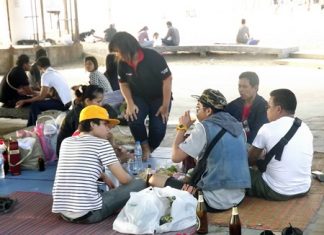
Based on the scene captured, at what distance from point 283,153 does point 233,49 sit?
16.7 metres

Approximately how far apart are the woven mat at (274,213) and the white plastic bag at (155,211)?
1.10 ft

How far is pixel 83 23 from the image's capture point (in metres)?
30.8

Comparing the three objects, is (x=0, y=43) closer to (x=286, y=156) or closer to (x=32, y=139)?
(x=32, y=139)

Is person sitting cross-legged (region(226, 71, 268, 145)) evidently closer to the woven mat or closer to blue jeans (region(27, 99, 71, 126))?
the woven mat

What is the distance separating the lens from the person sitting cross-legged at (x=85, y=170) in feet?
14.9

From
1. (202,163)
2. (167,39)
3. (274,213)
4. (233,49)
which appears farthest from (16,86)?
(167,39)

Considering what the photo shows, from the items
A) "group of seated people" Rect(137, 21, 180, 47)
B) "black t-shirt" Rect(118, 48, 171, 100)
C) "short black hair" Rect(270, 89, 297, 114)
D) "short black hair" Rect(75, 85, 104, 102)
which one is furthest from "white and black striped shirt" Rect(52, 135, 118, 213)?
"group of seated people" Rect(137, 21, 180, 47)

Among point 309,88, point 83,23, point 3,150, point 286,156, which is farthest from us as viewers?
point 83,23

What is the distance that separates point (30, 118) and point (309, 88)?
712cm

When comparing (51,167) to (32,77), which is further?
(32,77)

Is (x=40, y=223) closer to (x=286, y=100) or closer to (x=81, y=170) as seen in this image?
(x=81, y=170)

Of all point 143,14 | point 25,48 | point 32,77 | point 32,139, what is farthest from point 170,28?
point 32,139

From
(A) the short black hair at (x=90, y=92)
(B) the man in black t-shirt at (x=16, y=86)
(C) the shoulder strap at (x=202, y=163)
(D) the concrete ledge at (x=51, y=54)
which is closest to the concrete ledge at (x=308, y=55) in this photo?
(D) the concrete ledge at (x=51, y=54)

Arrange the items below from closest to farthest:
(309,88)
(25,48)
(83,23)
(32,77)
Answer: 1. (32,77)
2. (309,88)
3. (25,48)
4. (83,23)
